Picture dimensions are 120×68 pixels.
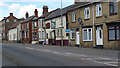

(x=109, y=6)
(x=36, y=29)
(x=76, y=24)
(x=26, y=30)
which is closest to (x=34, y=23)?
(x=36, y=29)

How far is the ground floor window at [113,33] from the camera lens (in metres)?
23.7

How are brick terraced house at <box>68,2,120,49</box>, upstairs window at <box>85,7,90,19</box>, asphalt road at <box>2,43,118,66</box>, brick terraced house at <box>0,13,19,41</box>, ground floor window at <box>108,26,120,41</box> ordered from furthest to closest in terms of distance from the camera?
brick terraced house at <box>0,13,19,41</box>
upstairs window at <box>85,7,90,19</box>
brick terraced house at <box>68,2,120,49</box>
ground floor window at <box>108,26,120,41</box>
asphalt road at <box>2,43,118,66</box>

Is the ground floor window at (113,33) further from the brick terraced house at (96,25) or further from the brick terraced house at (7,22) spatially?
the brick terraced house at (7,22)

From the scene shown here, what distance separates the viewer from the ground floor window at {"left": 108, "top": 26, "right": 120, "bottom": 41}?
23.7 metres

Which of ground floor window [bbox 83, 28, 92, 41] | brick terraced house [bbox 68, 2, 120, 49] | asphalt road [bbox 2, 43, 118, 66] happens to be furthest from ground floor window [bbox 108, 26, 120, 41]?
asphalt road [bbox 2, 43, 118, 66]

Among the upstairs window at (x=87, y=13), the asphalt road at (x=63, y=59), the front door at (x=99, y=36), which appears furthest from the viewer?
the upstairs window at (x=87, y=13)

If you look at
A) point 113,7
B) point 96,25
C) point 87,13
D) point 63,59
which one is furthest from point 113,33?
point 63,59

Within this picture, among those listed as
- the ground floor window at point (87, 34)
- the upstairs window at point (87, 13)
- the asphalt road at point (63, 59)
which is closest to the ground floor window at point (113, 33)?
the ground floor window at point (87, 34)

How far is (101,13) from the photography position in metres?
26.8

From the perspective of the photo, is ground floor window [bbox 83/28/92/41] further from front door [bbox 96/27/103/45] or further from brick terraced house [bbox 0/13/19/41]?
brick terraced house [bbox 0/13/19/41]

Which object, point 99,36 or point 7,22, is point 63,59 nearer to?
point 99,36

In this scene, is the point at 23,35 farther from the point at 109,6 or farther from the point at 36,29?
the point at 109,6

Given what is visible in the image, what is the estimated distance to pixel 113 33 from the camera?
24297 mm

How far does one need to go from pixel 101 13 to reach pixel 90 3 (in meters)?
2.82
